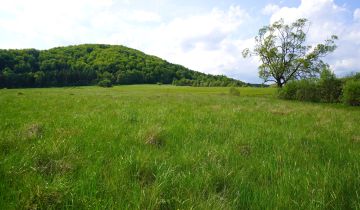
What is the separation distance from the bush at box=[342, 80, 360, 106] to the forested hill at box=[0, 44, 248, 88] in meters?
101

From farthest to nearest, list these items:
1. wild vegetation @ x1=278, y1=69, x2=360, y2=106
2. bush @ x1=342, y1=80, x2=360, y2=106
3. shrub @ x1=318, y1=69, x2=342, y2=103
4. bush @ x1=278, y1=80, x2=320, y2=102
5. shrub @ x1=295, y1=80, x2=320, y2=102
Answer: bush @ x1=278, y1=80, x2=320, y2=102 → shrub @ x1=295, y1=80, x2=320, y2=102 → shrub @ x1=318, y1=69, x2=342, y2=103 → wild vegetation @ x1=278, y1=69, x2=360, y2=106 → bush @ x1=342, y1=80, x2=360, y2=106

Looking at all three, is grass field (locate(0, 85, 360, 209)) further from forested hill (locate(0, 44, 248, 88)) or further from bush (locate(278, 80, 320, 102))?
forested hill (locate(0, 44, 248, 88))

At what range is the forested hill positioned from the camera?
108 meters

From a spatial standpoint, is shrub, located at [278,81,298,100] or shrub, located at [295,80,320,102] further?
shrub, located at [278,81,298,100]

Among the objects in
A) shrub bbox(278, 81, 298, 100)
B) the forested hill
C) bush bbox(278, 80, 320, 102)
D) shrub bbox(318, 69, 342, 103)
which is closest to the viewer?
shrub bbox(318, 69, 342, 103)

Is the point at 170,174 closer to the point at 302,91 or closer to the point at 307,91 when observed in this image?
the point at 307,91

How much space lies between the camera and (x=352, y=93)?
100ft

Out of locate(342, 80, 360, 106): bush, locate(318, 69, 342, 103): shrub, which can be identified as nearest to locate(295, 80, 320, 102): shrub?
locate(318, 69, 342, 103): shrub

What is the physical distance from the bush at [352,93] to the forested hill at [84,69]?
333 feet

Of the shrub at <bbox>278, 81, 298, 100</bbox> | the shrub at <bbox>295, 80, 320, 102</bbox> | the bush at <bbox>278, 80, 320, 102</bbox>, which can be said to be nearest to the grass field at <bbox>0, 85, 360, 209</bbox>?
the shrub at <bbox>295, 80, 320, 102</bbox>

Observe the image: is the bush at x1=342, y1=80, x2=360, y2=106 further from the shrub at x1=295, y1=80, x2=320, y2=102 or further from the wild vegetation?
the shrub at x1=295, y1=80, x2=320, y2=102

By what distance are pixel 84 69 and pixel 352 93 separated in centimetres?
12173

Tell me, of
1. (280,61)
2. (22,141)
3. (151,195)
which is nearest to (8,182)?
(151,195)

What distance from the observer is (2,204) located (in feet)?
8.43
